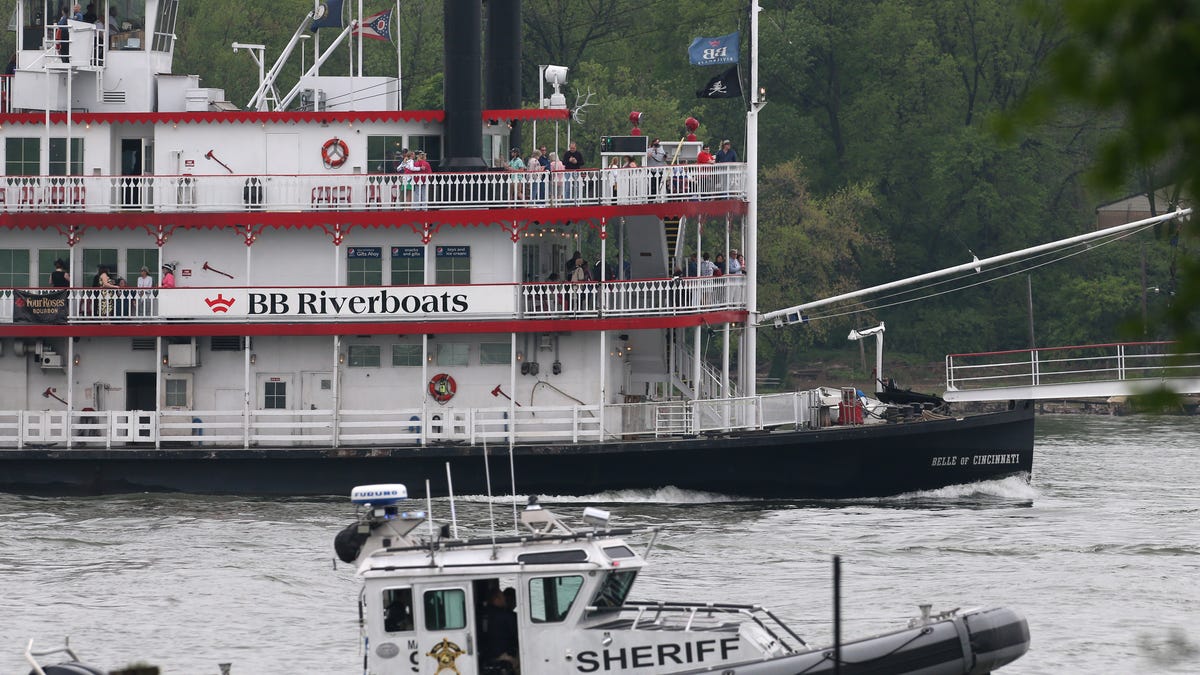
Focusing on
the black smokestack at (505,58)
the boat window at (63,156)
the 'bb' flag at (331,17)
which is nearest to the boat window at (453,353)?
the black smokestack at (505,58)

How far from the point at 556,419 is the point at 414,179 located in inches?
184

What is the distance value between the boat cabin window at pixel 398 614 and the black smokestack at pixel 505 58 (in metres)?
20.7

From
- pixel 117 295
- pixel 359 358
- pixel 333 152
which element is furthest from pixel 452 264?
pixel 117 295

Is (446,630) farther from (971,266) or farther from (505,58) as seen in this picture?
(505,58)

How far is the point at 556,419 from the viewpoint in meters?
32.3

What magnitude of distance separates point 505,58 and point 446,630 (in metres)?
21.3

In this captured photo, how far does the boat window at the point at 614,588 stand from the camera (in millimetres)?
16094

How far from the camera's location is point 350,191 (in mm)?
32375

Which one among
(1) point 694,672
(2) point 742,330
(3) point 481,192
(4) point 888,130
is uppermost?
(4) point 888,130

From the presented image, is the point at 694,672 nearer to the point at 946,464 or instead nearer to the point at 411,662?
the point at 411,662

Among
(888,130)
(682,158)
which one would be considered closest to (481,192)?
(682,158)

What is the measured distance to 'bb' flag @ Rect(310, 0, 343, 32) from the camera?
111 feet

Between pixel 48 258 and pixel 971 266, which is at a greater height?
pixel 48 258

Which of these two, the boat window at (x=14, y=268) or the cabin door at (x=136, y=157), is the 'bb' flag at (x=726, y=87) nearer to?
the cabin door at (x=136, y=157)
